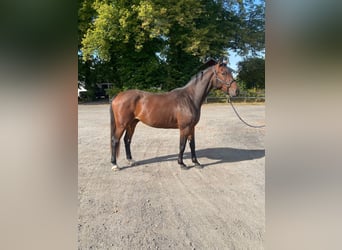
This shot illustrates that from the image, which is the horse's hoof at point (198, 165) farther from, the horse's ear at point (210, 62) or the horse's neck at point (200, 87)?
the horse's ear at point (210, 62)

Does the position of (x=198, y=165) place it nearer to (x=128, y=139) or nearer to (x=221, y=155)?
(x=221, y=155)

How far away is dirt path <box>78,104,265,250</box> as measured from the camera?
1654 millimetres

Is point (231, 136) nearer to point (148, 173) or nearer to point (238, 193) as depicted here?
point (148, 173)

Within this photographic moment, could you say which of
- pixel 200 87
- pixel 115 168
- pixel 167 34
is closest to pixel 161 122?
pixel 200 87

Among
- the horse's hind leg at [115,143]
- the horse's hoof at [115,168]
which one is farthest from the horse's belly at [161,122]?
the horse's hoof at [115,168]

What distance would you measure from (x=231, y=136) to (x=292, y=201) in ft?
13.7

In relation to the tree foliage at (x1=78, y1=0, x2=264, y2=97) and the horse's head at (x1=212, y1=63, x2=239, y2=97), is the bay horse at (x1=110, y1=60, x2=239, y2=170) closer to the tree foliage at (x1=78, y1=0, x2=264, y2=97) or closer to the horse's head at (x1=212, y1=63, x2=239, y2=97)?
the horse's head at (x1=212, y1=63, x2=239, y2=97)

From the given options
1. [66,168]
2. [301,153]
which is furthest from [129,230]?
[301,153]

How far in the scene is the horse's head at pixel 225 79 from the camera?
2.91 metres

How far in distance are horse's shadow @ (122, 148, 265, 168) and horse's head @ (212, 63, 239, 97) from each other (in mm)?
985

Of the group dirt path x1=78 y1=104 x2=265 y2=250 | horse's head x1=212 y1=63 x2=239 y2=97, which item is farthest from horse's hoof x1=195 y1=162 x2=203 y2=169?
horse's head x1=212 y1=63 x2=239 y2=97

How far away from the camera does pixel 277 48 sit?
2.76ft

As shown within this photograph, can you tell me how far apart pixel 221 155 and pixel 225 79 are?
51.1 inches

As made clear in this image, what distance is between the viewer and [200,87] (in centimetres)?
321
